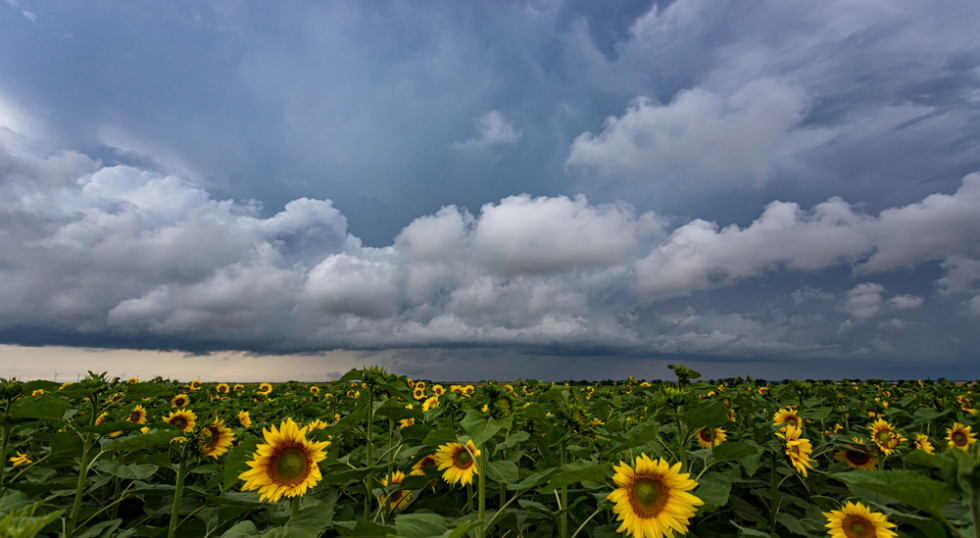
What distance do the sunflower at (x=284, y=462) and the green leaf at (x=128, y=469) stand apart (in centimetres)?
132

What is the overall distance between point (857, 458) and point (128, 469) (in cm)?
668

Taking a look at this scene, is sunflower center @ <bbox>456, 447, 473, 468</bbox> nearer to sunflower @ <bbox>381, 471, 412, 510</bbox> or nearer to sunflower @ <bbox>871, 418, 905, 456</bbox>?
sunflower @ <bbox>381, 471, 412, 510</bbox>

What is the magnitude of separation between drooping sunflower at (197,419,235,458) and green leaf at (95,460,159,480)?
0.37 m

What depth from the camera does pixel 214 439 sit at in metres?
4.03

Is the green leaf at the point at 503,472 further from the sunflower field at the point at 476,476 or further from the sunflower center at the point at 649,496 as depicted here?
the sunflower center at the point at 649,496

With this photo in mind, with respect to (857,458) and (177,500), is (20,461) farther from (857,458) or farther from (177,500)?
(857,458)

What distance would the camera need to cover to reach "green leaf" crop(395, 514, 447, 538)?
233 cm

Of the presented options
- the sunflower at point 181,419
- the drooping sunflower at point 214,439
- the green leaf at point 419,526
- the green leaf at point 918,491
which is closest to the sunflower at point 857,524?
the green leaf at point 918,491

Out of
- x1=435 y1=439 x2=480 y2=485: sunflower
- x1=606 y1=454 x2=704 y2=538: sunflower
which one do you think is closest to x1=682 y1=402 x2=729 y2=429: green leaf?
x1=606 y1=454 x2=704 y2=538: sunflower

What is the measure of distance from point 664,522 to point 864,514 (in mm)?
1627

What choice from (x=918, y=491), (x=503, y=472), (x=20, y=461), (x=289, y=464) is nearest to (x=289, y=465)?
(x=289, y=464)

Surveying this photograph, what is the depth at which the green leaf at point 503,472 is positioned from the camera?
277 cm

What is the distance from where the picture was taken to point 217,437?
4.08 metres

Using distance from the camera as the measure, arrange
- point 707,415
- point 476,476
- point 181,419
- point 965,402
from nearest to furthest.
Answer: point 707,415
point 476,476
point 181,419
point 965,402
